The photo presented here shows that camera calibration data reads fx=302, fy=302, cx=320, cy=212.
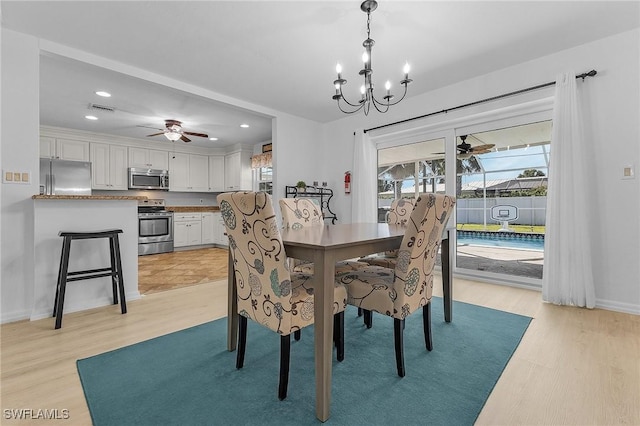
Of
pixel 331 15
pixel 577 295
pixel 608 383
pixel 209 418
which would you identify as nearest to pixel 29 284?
pixel 209 418

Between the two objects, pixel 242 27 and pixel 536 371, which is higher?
pixel 242 27

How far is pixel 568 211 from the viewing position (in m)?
2.71

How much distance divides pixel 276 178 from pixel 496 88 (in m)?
2.96

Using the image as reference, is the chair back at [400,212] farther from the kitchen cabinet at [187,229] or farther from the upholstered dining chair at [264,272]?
the kitchen cabinet at [187,229]

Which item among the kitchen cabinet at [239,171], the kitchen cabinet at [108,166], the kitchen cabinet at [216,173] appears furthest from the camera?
the kitchen cabinet at [216,173]

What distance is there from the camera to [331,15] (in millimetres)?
2270

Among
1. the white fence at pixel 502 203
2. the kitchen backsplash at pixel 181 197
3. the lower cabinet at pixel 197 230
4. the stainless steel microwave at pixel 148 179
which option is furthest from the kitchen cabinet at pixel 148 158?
the white fence at pixel 502 203

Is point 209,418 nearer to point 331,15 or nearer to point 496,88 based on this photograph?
point 331,15

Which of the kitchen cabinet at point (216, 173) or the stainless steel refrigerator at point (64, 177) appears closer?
the stainless steel refrigerator at point (64, 177)

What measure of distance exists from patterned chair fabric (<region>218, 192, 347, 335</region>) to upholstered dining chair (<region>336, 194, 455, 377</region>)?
0.71 ft

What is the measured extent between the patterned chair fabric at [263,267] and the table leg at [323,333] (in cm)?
15

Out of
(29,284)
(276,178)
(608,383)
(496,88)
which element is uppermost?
(496,88)

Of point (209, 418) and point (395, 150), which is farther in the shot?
point (395, 150)

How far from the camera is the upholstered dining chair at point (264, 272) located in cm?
129
